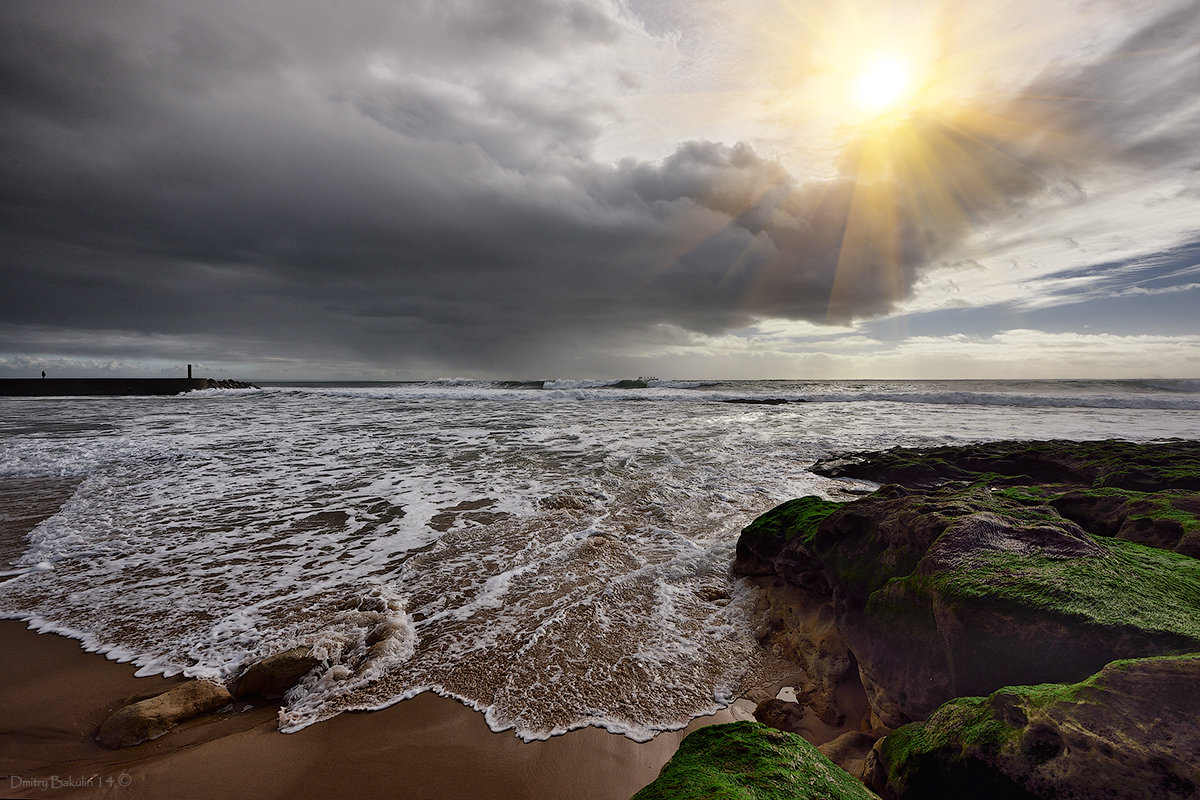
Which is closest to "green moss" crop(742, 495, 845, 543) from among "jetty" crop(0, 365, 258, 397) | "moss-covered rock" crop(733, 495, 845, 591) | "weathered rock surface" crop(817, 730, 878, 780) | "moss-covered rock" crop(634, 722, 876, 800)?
"moss-covered rock" crop(733, 495, 845, 591)

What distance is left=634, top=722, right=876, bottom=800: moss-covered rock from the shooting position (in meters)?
1.84

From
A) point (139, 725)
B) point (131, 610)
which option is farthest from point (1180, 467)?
point (131, 610)

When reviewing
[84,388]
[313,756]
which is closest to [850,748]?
[313,756]

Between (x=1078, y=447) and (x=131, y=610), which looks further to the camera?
(x=1078, y=447)

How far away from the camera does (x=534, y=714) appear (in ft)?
10.5

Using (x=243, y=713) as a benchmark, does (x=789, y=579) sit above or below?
above

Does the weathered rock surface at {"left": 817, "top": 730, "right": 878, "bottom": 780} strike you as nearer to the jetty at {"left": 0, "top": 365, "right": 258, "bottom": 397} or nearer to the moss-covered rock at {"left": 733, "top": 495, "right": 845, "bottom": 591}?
the moss-covered rock at {"left": 733, "top": 495, "right": 845, "bottom": 591}

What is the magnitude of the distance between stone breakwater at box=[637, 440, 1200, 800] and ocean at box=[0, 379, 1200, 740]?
74cm

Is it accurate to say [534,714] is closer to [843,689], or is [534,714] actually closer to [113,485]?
[843,689]

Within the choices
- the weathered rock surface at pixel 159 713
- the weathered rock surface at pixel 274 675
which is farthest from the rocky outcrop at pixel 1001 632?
the weathered rock surface at pixel 159 713

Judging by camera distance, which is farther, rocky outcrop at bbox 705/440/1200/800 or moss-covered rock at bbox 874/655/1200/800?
rocky outcrop at bbox 705/440/1200/800

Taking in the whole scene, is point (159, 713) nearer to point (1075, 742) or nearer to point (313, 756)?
point (313, 756)

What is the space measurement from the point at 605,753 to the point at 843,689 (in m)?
1.85

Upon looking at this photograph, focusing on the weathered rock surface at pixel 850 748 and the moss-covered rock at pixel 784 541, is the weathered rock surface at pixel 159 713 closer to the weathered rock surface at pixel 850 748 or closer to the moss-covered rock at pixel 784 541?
the weathered rock surface at pixel 850 748
